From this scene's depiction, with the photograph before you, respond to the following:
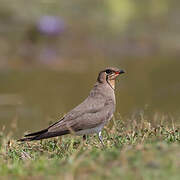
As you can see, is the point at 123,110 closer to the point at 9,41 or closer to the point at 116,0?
the point at 9,41

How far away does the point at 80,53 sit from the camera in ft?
65.3

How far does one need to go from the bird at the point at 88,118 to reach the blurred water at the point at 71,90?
8.81 feet

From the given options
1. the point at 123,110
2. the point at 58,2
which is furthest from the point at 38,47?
the point at 123,110

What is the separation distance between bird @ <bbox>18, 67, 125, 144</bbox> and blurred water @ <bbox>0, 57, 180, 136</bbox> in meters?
2.68

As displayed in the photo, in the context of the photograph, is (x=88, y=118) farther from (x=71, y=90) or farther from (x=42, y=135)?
(x=71, y=90)

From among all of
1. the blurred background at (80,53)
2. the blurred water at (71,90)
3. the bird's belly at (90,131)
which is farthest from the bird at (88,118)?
the blurred background at (80,53)

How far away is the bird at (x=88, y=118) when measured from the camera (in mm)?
6488

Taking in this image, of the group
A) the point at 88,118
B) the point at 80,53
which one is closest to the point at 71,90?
the point at 80,53

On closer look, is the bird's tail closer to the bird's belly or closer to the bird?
the bird

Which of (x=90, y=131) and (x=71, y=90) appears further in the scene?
(x=71, y=90)

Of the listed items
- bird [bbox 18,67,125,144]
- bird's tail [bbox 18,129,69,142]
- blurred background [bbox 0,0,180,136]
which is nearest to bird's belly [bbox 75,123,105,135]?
bird [bbox 18,67,125,144]

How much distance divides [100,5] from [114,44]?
3.72m

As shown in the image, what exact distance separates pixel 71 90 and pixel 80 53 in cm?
594

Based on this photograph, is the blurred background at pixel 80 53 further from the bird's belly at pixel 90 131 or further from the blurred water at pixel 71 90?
the bird's belly at pixel 90 131
